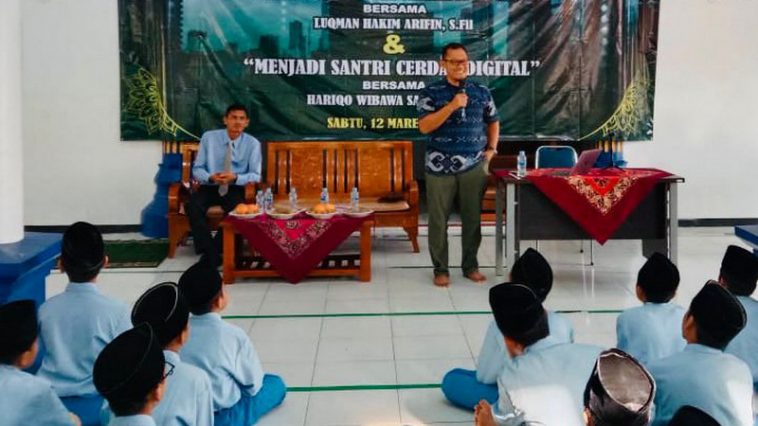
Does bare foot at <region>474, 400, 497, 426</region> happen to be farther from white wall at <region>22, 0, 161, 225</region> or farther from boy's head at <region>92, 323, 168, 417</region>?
white wall at <region>22, 0, 161, 225</region>

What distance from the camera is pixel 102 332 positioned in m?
2.60

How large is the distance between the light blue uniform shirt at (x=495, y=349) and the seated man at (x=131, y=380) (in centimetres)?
122

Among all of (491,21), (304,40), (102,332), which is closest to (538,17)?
(491,21)

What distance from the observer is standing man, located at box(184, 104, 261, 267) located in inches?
225

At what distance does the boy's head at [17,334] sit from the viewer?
2061 mm

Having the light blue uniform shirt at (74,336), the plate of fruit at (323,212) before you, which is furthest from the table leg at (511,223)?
the light blue uniform shirt at (74,336)

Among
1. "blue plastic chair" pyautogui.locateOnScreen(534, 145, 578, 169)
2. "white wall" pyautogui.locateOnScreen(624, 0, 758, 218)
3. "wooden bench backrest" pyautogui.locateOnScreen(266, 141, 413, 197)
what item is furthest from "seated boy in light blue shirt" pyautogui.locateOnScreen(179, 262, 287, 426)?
"white wall" pyautogui.locateOnScreen(624, 0, 758, 218)

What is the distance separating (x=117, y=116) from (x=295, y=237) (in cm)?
281

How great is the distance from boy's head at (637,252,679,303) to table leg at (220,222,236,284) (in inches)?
120

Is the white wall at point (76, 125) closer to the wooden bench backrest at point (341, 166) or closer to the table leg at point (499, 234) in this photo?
the wooden bench backrest at point (341, 166)

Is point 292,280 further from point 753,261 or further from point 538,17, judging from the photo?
point 538,17

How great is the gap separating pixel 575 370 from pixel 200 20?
18.9 feet

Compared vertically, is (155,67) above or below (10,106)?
above

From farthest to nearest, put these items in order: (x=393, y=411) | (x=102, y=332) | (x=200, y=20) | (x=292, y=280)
Answer: (x=200, y=20), (x=292, y=280), (x=393, y=411), (x=102, y=332)
